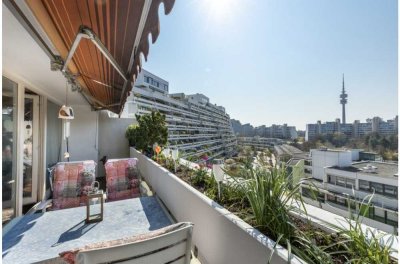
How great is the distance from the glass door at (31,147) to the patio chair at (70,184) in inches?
50.7

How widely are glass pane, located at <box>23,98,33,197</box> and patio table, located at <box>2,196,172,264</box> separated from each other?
2.66 m

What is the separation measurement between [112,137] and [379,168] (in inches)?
356

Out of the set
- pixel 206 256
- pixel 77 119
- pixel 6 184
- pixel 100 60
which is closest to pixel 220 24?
pixel 100 60

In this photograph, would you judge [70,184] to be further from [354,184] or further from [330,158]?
[354,184]

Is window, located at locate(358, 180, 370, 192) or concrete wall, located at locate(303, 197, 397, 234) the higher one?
window, located at locate(358, 180, 370, 192)

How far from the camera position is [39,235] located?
7.29ft

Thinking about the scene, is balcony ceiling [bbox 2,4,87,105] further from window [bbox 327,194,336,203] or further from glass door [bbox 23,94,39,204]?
window [bbox 327,194,336,203]

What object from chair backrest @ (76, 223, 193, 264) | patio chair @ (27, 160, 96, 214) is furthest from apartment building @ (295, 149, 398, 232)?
patio chair @ (27, 160, 96, 214)

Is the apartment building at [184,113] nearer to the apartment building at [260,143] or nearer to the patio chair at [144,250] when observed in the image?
the apartment building at [260,143]

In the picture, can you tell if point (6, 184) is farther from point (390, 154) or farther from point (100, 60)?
point (390, 154)

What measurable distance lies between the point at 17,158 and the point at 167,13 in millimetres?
4050

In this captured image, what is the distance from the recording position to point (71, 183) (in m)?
3.88

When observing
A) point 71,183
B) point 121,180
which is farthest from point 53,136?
point 121,180

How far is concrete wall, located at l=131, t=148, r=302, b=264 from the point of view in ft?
4.60
